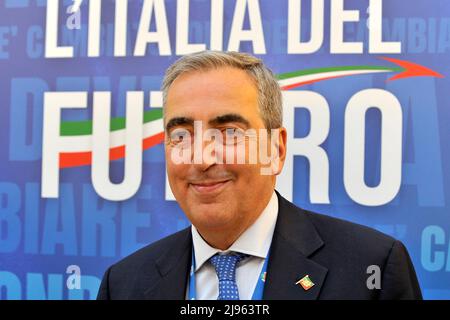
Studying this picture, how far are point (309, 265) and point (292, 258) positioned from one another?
0.15ft

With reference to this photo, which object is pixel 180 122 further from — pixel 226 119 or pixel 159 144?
pixel 159 144

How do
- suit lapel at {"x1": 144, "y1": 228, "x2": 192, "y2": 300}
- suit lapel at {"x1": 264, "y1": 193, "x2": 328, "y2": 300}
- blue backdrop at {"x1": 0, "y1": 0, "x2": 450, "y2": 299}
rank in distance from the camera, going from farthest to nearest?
blue backdrop at {"x1": 0, "y1": 0, "x2": 450, "y2": 299}
suit lapel at {"x1": 144, "y1": 228, "x2": 192, "y2": 300}
suit lapel at {"x1": 264, "y1": 193, "x2": 328, "y2": 300}

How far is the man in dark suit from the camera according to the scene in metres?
1.25

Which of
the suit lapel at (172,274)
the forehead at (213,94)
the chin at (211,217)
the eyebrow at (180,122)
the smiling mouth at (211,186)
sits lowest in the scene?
the suit lapel at (172,274)

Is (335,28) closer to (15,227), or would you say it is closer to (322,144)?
(322,144)

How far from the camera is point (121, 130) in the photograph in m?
1.88

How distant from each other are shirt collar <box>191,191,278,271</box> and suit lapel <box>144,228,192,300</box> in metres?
0.04

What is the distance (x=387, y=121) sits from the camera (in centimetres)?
173

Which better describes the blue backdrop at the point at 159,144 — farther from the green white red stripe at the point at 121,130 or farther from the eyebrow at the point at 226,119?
the eyebrow at the point at 226,119

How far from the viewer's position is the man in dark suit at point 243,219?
4.11 ft

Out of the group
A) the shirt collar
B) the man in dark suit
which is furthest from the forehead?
the shirt collar

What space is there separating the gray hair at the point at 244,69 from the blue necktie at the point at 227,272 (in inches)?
13.9

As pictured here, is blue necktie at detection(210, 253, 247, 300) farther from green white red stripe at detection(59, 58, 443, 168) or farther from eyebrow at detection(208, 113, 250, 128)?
green white red stripe at detection(59, 58, 443, 168)

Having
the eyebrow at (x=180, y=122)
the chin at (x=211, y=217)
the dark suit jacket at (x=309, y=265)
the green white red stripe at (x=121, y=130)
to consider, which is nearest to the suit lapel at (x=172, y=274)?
the dark suit jacket at (x=309, y=265)
